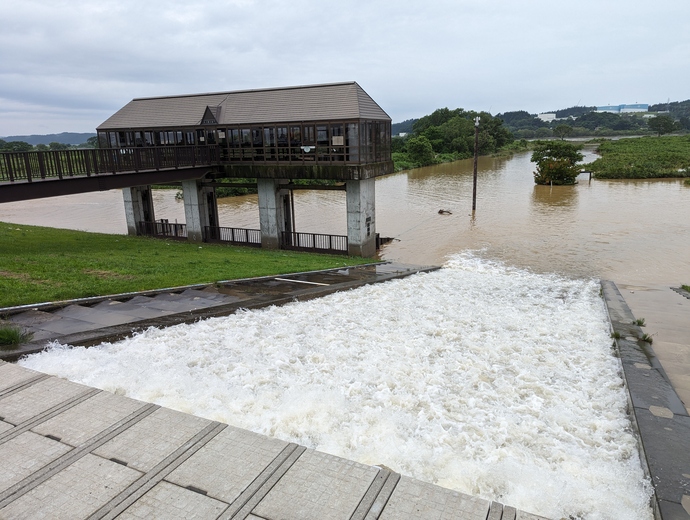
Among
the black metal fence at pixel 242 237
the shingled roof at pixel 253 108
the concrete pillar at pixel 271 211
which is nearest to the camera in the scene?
the shingled roof at pixel 253 108

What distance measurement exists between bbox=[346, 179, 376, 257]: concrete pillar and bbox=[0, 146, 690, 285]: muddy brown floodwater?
7.36 feet

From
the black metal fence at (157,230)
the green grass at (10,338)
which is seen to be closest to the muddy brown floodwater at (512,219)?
the black metal fence at (157,230)

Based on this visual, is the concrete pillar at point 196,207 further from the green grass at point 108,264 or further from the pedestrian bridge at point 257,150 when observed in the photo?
the green grass at point 108,264

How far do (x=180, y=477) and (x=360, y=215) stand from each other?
59.5ft

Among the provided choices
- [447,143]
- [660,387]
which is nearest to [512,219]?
[660,387]

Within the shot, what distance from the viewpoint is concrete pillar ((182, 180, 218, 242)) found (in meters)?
24.6

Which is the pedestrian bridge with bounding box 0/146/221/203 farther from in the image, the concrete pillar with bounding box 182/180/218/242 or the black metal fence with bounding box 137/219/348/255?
the black metal fence with bounding box 137/219/348/255

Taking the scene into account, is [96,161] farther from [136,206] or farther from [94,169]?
[136,206]

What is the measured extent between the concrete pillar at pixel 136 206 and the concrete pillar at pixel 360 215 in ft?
40.3

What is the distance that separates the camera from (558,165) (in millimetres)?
49312

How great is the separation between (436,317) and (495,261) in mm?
12304

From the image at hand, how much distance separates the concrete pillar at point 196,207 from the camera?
2459 cm

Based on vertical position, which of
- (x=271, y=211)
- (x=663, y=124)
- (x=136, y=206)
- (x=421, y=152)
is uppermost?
(x=663, y=124)

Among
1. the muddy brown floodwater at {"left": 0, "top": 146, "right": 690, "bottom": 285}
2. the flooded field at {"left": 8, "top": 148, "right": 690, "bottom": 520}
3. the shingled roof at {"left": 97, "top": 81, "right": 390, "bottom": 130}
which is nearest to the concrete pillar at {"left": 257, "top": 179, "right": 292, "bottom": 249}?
the shingled roof at {"left": 97, "top": 81, "right": 390, "bottom": 130}
